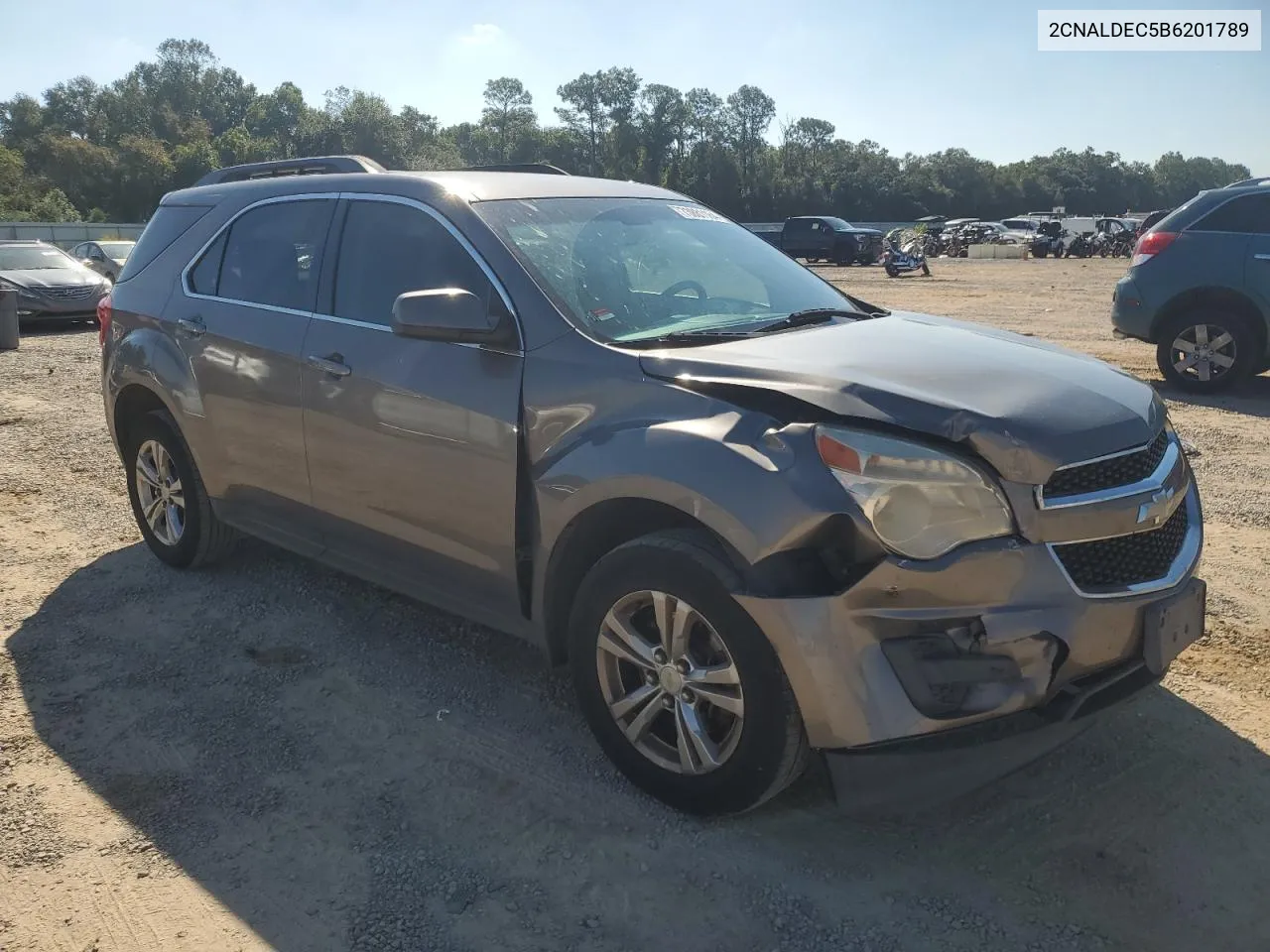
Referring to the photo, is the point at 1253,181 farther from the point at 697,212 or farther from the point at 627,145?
the point at 627,145

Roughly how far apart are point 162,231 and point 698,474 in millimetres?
3592

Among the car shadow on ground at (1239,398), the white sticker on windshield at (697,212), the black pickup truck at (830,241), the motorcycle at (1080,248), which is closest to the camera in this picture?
the white sticker on windshield at (697,212)

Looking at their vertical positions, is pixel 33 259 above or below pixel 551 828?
above

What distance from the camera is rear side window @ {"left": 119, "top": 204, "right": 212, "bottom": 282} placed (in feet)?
15.8

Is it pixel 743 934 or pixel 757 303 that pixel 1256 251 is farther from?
pixel 743 934

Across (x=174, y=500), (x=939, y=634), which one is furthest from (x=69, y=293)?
(x=939, y=634)

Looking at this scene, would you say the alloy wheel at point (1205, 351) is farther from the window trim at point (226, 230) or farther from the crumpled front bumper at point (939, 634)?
the window trim at point (226, 230)

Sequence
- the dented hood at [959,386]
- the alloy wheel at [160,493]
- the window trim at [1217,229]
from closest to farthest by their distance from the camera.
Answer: the dented hood at [959,386], the alloy wheel at [160,493], the window trim at [1217,229]

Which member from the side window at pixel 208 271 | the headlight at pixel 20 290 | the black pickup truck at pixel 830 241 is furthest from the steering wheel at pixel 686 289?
the black pickup truck at pixel 830 241

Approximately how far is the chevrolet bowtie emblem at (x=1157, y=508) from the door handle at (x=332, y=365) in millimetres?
2638

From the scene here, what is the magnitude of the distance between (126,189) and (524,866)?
79541 millimetres

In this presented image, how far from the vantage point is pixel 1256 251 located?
28.1 feet

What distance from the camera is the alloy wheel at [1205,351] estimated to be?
878cm

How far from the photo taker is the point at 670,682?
2861 millimetres
